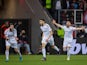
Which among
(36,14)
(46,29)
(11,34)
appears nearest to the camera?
(11,34)

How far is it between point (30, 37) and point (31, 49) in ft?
3.27

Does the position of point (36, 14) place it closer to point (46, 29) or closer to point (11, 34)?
point (46, 29)

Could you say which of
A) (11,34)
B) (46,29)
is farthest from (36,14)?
(11,34)

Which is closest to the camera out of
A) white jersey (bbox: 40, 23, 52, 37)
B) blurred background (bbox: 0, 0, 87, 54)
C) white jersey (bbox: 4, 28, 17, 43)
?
white jersey (bbox: 4, 28, 17, 43)

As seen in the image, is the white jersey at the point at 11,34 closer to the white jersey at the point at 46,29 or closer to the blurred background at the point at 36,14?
the white jersey at the point at 46,29

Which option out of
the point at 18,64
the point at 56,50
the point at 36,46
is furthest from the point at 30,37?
the point at 18,64

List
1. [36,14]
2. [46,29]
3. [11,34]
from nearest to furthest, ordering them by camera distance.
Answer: [11,34], [46,29], [36,14]

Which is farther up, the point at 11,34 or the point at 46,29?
the point at 46,29

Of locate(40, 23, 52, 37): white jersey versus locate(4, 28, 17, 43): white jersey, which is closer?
locate(4, 28, 17, 43): white jersey

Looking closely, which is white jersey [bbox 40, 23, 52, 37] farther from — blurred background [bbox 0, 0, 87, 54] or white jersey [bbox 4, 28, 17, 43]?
blurred background [bbox 0, 0, 87, 54]

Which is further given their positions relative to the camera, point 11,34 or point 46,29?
point 46,29

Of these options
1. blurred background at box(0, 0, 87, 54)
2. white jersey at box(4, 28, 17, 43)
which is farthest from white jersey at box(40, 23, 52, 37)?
blurred background at box(0, 0, 87, 54)

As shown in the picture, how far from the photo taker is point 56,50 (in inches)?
1398

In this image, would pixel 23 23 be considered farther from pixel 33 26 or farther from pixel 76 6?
pixel 76 6
